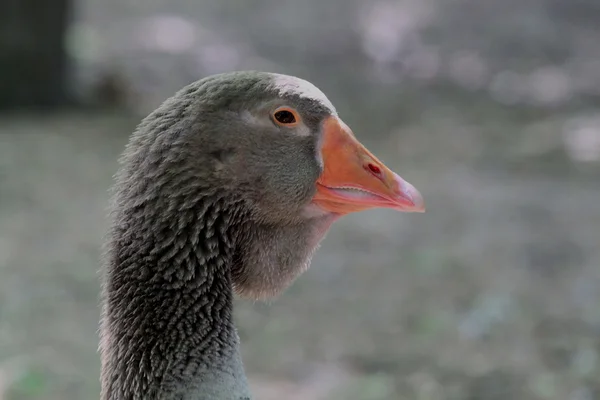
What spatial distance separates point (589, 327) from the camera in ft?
22.5

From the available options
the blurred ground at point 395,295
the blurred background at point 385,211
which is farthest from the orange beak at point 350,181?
the blurred ground at point 395,295

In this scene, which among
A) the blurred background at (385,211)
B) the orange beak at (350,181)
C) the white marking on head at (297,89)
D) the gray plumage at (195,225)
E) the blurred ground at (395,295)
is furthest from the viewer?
the blurred background at (385,211)

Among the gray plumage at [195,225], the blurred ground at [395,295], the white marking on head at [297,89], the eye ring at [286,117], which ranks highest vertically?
the blurred ground at [395,295]

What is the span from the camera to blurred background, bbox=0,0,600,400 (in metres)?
6.30

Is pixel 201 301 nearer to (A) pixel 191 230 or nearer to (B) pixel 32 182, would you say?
(A) pixel 191 230

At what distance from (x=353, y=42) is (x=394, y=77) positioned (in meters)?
2.08

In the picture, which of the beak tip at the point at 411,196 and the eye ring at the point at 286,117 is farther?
the beak tip at the point at 411,196

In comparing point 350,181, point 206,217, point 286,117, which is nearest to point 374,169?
point 350,181

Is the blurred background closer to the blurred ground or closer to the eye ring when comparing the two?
the blurred ground

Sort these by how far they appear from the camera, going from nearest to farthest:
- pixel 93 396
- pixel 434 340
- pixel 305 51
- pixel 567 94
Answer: pixel 93 396, pixel 434 340, pixel 567 94, pixel 305 51

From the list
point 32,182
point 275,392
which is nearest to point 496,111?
point 32,182

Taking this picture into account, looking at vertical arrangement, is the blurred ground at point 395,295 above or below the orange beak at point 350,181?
above

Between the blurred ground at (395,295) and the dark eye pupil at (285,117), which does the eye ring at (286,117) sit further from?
the blurred ground at (395,295)

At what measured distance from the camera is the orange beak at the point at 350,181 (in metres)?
3.25
